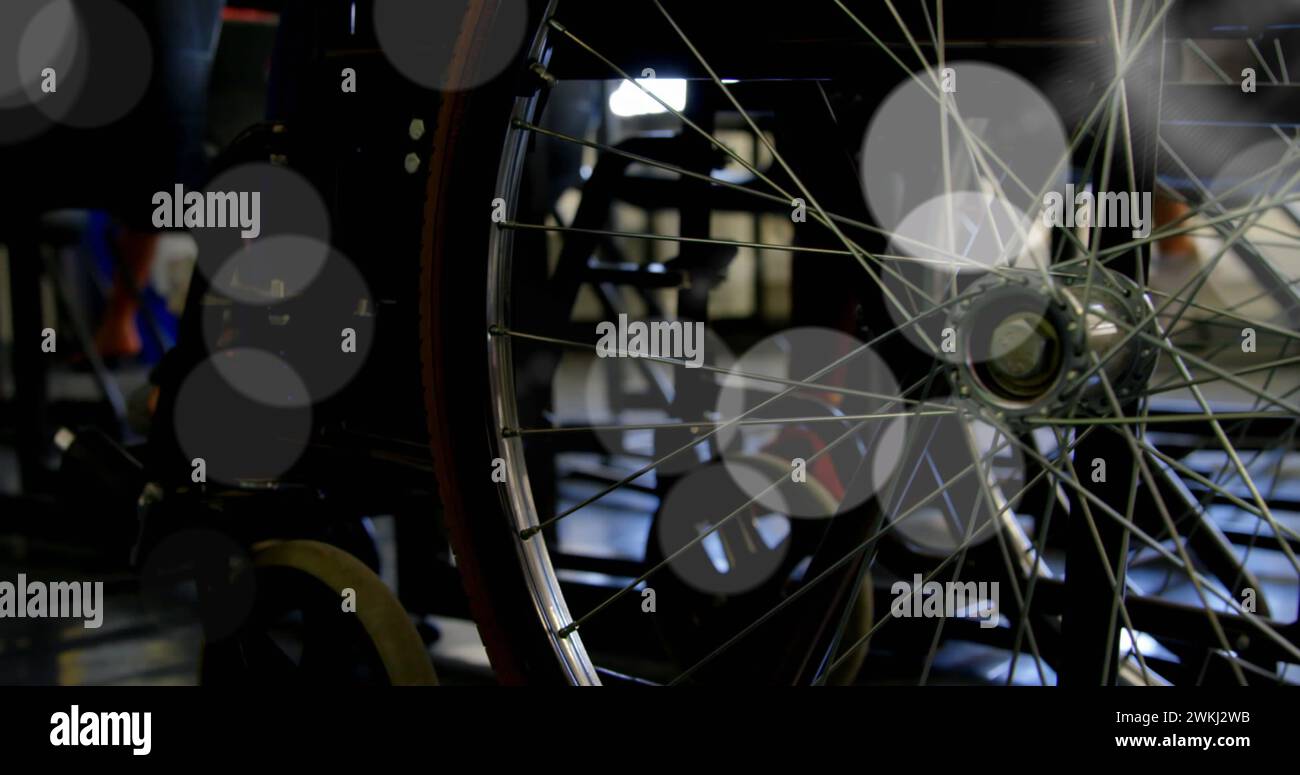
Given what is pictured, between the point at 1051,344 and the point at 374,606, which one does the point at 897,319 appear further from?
the point at 374,606

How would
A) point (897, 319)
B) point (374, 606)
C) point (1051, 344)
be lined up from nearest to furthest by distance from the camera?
point (1051, 344)
point (897, 319)
point (374, 606)

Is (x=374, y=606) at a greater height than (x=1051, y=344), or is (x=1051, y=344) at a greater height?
(x=1051, y=344)

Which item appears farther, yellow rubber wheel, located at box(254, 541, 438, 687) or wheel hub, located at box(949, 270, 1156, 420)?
yellow rubber wheel, located at box(254, 541, 438, 687)

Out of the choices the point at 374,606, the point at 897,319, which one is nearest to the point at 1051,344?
the point at 897,319

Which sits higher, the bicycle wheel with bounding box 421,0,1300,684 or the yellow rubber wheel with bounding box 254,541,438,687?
the bicycle wheel with bounding box 421,0,1300,684

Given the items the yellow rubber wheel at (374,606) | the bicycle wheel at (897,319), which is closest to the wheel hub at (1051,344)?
the bicycle wheel at (897,319)

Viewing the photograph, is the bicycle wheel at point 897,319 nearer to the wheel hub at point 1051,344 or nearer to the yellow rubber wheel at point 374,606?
the wheel hub at point 1051,344

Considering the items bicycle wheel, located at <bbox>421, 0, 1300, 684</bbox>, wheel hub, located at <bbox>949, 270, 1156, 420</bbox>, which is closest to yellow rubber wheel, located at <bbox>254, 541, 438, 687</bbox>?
bicycle wheel, located at <bbox>421, 0, 1300, 684</bbox>

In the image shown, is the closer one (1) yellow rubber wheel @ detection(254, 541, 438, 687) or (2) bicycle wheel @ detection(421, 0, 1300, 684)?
(2) bicycle wheel @ detection(421, 0, 1300, 684)

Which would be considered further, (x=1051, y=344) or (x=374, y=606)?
(x=374, y=606)

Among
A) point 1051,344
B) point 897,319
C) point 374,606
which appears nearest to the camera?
point 1051,344

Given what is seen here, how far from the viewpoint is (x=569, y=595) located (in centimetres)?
151

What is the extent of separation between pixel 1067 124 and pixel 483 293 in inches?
19.7

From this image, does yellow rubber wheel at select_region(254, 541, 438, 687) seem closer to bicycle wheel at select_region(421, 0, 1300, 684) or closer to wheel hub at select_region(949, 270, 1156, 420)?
bicycle wheel at select_region(421, 0, 1300, 684)
